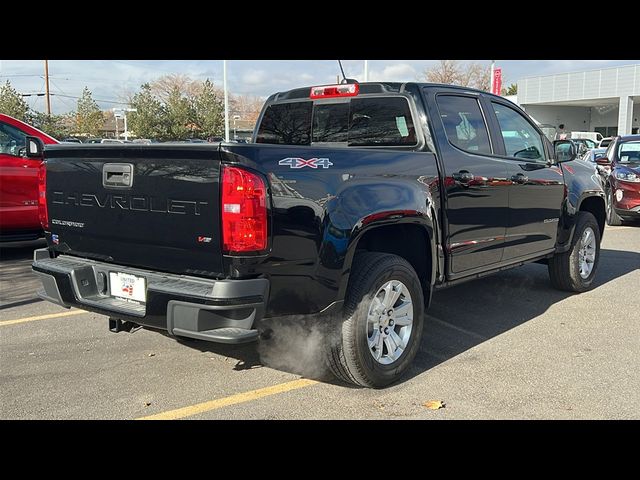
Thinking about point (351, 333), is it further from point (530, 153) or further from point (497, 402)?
point (530, 153)

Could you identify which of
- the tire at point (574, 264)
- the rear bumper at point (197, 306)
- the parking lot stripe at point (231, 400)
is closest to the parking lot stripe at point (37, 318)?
the rear bumper at point (197, 306)

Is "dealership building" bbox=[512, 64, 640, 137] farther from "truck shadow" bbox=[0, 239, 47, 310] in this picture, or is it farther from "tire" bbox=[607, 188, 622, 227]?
"truck shadow" bbox=[0, 239, 47, 310]

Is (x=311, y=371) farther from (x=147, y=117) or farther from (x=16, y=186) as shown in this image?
(x=147, y=117)

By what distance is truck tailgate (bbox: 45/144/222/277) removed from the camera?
314cm

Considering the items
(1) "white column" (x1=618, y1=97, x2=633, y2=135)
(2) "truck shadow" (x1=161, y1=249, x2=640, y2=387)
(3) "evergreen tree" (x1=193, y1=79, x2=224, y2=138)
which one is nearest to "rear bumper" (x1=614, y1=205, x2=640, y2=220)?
(2) "truck shadow" (x1=161, y1=249, x2=640, y2=387)

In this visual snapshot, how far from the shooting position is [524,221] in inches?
211

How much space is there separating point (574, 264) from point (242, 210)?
14.9 ft

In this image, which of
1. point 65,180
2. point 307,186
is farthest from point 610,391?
point 65,180

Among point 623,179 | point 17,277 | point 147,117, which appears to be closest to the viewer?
point 17,277

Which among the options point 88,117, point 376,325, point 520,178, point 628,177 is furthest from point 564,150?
point 88,117

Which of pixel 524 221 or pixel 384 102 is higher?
pixel 384 102

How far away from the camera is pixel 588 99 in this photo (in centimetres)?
4416

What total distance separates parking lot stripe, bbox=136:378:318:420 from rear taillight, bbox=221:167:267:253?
111 centimetres

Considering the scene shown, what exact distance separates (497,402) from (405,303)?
2.84ft
